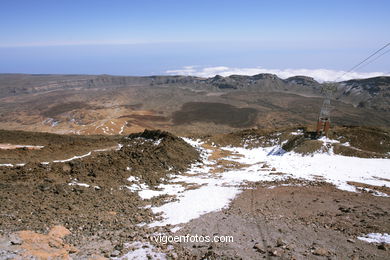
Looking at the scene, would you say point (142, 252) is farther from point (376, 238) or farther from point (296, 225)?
point (376, 238)

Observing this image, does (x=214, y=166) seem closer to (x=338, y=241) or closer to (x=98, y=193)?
(x=98, y=193)

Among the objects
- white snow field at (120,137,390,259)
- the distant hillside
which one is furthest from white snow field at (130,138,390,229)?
the distant hillside

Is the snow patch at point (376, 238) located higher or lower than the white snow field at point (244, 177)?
higher

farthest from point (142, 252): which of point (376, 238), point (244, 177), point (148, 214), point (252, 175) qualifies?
point (252, 175)

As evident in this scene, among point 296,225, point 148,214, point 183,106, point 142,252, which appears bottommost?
point 148,214

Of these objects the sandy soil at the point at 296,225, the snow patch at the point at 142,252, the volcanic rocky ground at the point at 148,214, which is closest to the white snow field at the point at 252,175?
the volcanic rocky ground at the point at 148,214

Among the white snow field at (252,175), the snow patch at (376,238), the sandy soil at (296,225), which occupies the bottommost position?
the white snow field at (252,175)

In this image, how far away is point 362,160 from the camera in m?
21.8

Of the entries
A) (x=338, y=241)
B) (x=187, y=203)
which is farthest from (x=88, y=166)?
(x=338, y=241)

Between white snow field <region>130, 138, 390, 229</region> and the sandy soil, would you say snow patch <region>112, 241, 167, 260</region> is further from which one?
white snow field <region>130, 138, 390, 229</region>

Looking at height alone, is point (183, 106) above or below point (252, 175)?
above

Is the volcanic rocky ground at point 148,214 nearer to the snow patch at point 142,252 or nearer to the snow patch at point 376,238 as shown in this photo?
the snow patch at point 142,252

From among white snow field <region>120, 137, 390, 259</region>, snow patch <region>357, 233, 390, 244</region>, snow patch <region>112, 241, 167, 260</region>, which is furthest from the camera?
white snow field <region>120, 137, 390, 259</region>

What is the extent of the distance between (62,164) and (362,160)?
914 inches
